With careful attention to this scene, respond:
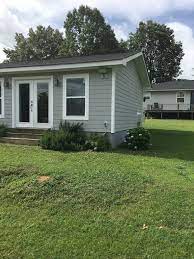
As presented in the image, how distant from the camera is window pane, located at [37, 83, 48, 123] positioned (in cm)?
1286

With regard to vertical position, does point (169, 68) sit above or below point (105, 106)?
above

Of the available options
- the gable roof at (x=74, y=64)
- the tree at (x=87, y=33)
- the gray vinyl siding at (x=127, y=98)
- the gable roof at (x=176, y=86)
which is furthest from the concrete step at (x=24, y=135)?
the tree at (x=87, y=33)

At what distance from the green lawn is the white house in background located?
30.2 m

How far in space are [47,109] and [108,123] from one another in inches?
98.2

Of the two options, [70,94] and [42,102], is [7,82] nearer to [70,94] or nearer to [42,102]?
[42,102]

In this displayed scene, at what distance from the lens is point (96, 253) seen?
4523 mm

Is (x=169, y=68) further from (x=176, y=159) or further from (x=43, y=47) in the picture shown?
(x=176, y=159)

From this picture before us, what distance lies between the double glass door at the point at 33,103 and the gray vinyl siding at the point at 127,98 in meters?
2.48

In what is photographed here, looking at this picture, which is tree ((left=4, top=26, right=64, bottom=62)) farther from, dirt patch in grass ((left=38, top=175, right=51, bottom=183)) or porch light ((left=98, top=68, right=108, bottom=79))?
dirt patch in grass ((left=38, top=175, right=51, bottom=183))

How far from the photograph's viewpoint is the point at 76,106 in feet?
40.1

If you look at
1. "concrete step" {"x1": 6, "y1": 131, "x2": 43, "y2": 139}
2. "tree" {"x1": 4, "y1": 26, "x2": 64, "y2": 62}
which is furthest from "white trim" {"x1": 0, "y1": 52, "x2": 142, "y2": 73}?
"tree" {"x1": 4, "y1": 26, "x2": 64, "y2": 62}

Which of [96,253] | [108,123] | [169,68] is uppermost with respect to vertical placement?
[169,68]

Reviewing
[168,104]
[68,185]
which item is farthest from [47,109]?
[168,104]

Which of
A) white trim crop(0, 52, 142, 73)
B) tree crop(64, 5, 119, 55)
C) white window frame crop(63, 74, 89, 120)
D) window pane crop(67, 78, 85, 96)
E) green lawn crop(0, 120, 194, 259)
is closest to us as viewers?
green lawn crop(0, 120, 194, 259)
